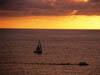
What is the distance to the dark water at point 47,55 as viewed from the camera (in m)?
2.23

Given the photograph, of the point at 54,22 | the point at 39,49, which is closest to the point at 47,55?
the point at 39,49

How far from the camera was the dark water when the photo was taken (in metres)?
2.23

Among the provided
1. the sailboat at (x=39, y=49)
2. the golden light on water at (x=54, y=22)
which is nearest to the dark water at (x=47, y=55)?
the sailboat at (x=39, y=49)

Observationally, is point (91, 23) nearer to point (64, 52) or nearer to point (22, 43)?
point (64, 52)

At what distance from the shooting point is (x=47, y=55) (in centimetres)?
223

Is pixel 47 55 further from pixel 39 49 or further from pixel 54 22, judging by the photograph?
pixel 54 22

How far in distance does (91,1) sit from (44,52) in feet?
2.12

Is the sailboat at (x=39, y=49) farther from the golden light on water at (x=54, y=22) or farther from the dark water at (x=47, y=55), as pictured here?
the golden light on water at (x=54, y=22)

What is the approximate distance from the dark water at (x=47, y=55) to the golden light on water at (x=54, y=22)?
0.55ft

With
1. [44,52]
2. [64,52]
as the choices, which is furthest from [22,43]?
[64,52]

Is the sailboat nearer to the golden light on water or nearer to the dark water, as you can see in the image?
the dark water

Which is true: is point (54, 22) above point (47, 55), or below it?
above

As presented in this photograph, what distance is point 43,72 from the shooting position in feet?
7.32

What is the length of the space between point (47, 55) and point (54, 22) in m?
0.35
